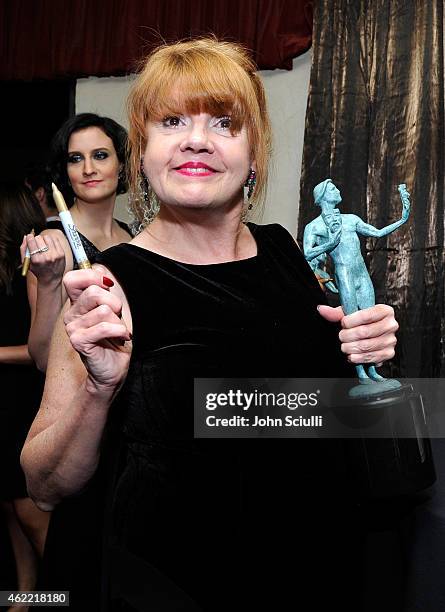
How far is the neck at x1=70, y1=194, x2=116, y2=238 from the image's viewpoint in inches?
96.5

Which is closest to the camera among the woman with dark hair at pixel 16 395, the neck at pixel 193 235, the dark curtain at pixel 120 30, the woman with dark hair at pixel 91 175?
the neck at pixel 193 235

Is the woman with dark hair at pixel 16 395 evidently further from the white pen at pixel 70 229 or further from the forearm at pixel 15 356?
the white pen at pixel 70 229

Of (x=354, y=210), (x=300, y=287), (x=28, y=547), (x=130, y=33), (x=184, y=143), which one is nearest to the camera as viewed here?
(x=184, y=143)

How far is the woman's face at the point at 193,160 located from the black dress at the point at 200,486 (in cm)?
10

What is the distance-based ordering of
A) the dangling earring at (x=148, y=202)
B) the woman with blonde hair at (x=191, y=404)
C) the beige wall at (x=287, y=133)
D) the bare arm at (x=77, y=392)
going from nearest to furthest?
the bare arm at (x=77, y=392)
the woman with blonde hair at (x=191, y=404)
the dangling earring at (x=148, y=202)
the beige wall at (x=287, y=133)

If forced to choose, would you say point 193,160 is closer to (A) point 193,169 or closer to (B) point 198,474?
(A) point 193,169

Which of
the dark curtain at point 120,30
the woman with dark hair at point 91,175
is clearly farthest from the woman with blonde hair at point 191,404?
the dark curtain at point 120,30

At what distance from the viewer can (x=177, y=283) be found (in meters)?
1.12

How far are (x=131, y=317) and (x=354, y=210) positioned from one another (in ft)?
8.53

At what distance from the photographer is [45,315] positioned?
195 centimetres

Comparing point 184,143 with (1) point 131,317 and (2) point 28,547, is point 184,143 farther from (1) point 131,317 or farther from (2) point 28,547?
(2) point 28,547

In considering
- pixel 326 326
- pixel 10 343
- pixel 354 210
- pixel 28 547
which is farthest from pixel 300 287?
pixel 354 210

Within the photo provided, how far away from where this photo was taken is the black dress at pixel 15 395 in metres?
2.54

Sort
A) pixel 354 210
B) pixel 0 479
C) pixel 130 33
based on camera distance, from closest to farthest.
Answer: pixel 0 479
pixel 354 210
pixel 130 33
